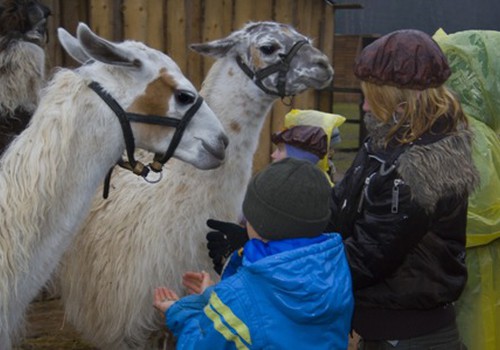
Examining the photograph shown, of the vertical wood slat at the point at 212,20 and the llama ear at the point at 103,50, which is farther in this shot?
the vertical wood slat at the point at 212,20

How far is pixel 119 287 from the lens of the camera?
3043 mm

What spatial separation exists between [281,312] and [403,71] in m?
0.85

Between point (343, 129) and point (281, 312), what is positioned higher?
point (281, 312)

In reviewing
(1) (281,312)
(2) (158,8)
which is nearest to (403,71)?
(1) (281,312)

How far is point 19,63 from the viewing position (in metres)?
4.20

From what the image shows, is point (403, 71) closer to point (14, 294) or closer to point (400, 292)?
point (400, 292)

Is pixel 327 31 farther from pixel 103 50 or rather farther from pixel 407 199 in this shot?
pixel 407 199

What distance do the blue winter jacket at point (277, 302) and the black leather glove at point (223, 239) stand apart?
2.15 feet

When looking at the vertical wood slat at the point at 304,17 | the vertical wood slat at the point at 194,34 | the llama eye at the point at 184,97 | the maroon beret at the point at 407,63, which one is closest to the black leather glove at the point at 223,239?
the llama eye at the point at 184,97

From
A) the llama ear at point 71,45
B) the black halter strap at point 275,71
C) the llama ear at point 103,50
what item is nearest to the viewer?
the llama ear at point 103,50

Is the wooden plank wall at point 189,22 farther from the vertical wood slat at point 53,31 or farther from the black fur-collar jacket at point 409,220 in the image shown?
the black fur-collar jacket at point 409,220

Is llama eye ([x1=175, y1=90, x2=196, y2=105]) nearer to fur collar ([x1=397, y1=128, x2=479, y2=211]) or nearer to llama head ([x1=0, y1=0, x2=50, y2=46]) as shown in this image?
fur collar ([x1=397, y1=128, x2=479, y2=211])

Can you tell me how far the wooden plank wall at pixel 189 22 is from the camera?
5.52 m

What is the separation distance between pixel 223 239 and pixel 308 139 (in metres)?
0.90
